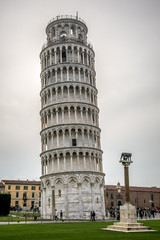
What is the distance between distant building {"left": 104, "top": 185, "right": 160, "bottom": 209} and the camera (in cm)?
9681

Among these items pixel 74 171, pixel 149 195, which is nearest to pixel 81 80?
pixel 74 171

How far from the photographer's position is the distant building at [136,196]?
96.8 meters

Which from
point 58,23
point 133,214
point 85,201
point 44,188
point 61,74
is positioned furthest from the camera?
point 58,23

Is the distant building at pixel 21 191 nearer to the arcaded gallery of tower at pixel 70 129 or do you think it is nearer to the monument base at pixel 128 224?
the arcaded gallery of tower at pixel 70 129

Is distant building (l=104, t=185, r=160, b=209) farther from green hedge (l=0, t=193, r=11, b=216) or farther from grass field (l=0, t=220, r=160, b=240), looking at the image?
grass field (l=0, t=220, r=160, b=240)

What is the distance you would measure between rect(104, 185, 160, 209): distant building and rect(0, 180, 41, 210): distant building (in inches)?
994

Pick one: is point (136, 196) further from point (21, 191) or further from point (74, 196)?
point (74, 196)

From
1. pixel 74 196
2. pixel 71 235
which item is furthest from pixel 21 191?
pixel 71 235

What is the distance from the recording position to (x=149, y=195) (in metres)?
102


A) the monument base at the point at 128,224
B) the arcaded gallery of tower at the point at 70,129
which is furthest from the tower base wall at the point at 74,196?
the monument base at the point at 128,224

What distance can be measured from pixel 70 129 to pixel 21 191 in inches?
2450

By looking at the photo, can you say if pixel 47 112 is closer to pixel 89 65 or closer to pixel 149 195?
pixel 89 65

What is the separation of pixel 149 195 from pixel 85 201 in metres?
60.6

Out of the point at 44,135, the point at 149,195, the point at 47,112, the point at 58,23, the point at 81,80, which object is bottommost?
the point at 149,195
